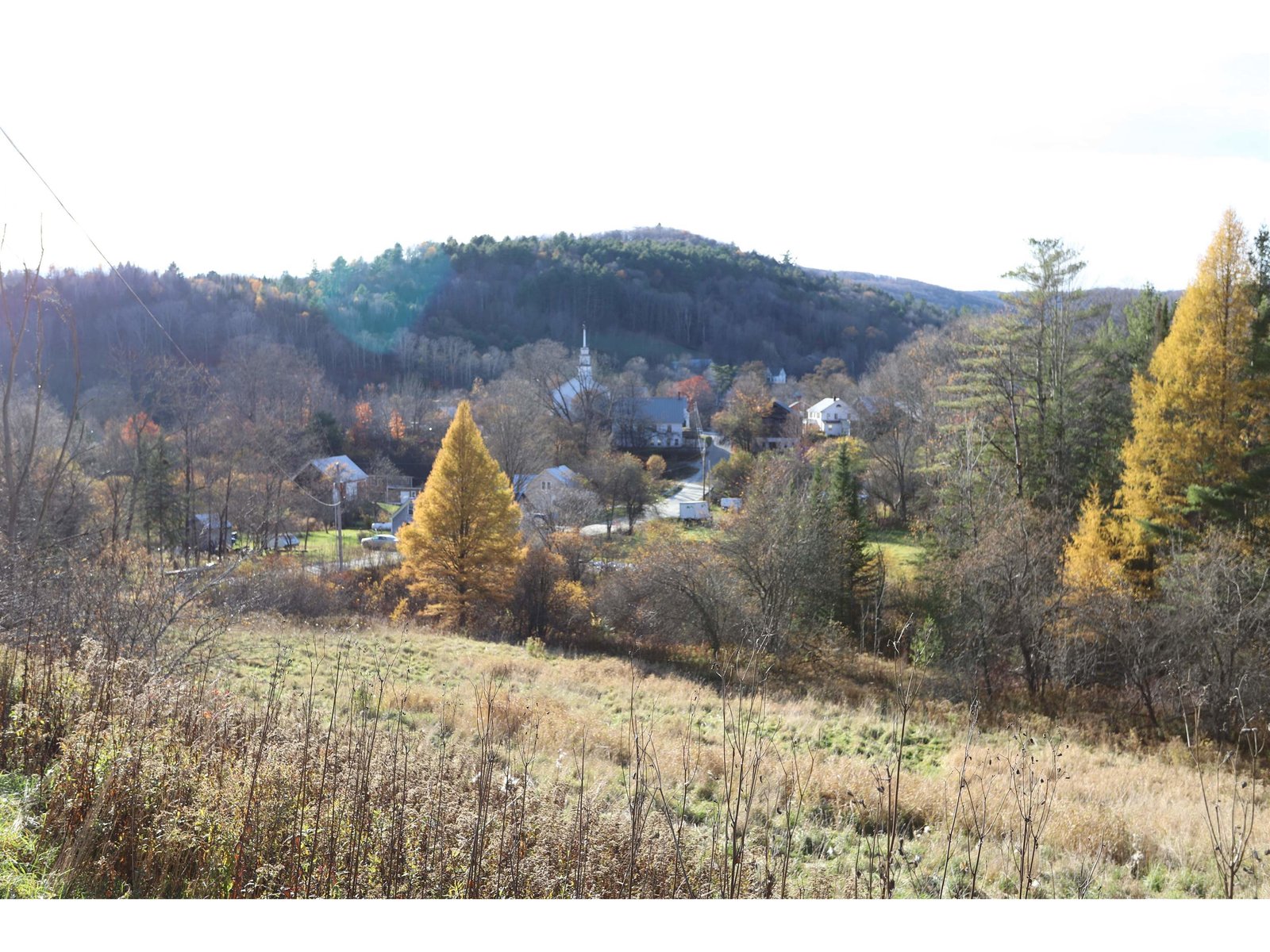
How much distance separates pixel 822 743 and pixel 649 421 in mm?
53837

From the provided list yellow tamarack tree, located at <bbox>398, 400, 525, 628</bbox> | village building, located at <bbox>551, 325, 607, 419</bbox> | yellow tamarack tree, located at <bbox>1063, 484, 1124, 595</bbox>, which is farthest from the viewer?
village building, located at <bbox>551, 325, 607, 419</bbox>

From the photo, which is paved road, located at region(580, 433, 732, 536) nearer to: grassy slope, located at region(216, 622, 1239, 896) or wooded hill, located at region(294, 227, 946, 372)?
grassy slope, located at region(216, 622, 1239, 896)

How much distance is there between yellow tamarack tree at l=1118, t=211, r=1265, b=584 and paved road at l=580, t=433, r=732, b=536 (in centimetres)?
2204

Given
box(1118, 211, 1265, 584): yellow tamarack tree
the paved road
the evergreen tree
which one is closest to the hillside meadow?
the evergreen tree

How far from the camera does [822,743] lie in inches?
447

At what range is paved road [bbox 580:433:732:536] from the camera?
136ft

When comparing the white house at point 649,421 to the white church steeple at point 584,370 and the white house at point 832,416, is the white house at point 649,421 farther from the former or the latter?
the white house at point 832,416

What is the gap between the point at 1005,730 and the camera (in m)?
13.8

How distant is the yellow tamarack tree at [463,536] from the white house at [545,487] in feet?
36.0

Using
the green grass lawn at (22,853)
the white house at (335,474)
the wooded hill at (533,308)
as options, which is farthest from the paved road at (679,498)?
the wooded hill at (533,308)

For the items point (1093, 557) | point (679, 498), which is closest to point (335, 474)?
point (679, 498)

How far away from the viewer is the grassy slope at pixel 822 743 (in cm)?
530

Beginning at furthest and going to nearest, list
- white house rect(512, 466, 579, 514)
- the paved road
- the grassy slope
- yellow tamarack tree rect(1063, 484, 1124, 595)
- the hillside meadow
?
the paved road < white house rect(512, 466, 579, 514) < yellow tamarack tree rect(1063, 484, 1124, 595) < the grassy slope < the hillside meadow

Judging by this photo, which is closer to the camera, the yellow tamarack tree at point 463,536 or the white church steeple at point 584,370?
the yellow tamarack tree at point 463,536
